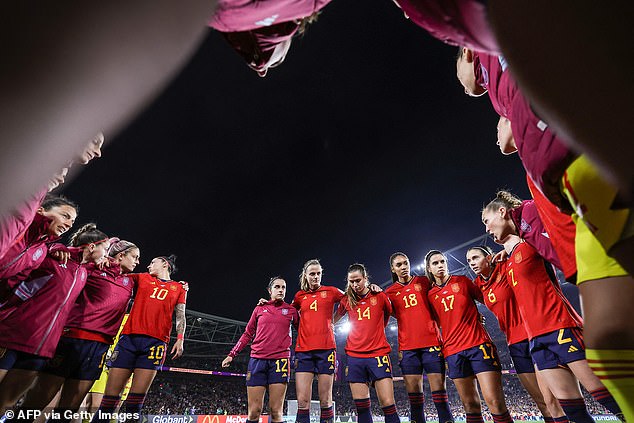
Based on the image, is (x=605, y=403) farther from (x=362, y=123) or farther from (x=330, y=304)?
(x=362, y=123)

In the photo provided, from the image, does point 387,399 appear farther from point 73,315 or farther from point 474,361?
point 73,315

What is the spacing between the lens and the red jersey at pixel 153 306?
447cm

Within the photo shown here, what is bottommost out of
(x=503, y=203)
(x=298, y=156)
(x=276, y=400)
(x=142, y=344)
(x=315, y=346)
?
(x=276, y=400)

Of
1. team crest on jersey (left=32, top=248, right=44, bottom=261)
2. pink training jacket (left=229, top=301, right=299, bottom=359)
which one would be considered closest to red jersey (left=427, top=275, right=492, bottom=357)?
pink training jacket (left=229, top=301, right=299, bottom=359)

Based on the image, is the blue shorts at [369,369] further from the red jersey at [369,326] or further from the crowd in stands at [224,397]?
the crowd in stands at [224,397]

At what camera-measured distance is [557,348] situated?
3.25 meters

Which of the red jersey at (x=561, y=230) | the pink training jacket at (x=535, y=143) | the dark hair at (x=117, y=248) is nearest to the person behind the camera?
the pink training jacket at (x=535, y=143)

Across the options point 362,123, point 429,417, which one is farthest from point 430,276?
point 429,417

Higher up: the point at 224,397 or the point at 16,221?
the point at 224,397

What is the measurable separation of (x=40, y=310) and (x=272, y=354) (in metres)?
3.39

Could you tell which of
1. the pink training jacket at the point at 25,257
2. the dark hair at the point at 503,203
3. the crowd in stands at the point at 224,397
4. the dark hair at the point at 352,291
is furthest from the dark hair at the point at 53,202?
the crowd in stands at the point at 224,397

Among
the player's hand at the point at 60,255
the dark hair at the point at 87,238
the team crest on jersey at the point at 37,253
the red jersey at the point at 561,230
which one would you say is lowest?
the red jersey at the point at 561,230

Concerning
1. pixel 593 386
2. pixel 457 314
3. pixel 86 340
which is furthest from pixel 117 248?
pixel 593 386

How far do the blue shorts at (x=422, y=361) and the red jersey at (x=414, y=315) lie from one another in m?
0.08
